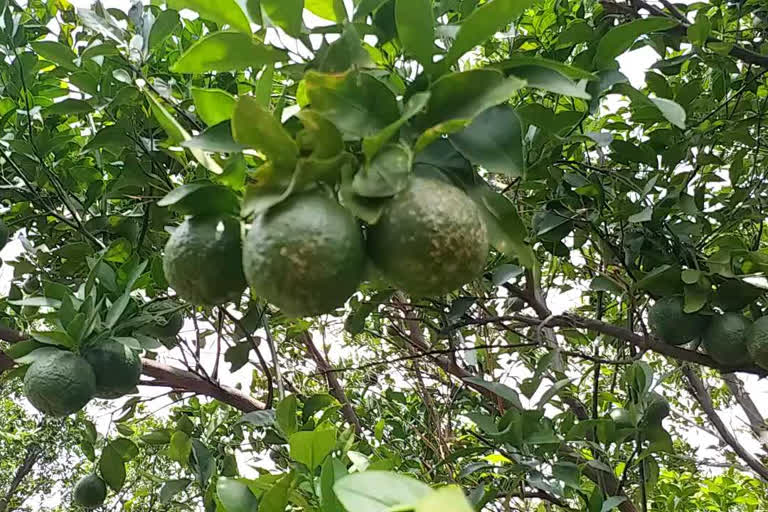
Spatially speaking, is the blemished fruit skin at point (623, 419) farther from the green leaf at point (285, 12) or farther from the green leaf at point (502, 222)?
the green leaf at point (285, 12)

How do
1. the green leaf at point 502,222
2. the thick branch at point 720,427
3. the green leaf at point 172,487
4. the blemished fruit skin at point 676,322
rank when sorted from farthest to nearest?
the thick branch at point 720,427
the green leaf at point 172,487
the blemished fruit skin at point 676,322
the green leaf at point 502,222

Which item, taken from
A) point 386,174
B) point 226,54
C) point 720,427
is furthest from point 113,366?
point 720,427

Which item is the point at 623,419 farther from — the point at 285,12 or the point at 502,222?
the point at 285,12

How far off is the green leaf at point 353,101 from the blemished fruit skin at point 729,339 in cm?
91

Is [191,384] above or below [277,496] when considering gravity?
below

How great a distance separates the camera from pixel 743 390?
262cm

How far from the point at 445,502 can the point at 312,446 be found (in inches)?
21.8

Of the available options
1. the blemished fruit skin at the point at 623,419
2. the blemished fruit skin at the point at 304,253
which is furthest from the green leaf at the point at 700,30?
the blemished fruit skin at the point at 304,253

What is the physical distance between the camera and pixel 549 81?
57 cm

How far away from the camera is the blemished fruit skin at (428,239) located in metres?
0.55

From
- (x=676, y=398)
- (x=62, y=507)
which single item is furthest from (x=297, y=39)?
(x=62, y=507)

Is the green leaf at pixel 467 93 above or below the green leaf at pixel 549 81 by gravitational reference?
below

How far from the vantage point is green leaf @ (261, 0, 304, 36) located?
0.62 metres

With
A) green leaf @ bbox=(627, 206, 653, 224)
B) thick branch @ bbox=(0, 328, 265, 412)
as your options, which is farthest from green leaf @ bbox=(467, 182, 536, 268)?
thick branch @ bbox=(0, 328, 265, 412)
